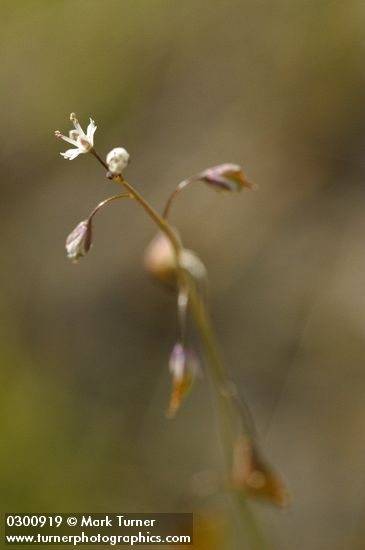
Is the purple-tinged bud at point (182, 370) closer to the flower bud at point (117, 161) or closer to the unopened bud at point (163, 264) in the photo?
the unopened bud at point (163, 264)

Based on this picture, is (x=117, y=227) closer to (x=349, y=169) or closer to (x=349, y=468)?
(x=349, y=169)

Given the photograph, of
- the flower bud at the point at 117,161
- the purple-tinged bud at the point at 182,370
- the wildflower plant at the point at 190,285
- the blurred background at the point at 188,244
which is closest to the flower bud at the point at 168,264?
the wildflower plant at the point at 190,285

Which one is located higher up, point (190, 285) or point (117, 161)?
point (117, 161)

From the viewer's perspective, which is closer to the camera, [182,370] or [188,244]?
[182,370]

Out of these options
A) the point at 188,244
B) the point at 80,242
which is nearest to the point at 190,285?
the point at 80,242

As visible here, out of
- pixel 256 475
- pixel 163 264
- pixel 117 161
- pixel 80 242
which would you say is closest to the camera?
pixel 117 161

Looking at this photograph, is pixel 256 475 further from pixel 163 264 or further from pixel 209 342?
pixel 163 264

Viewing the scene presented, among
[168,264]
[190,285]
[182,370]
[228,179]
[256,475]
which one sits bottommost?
[256,475]

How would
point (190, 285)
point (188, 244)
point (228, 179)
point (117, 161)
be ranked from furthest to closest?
point (188, 244) < point (190, 285) < point (228, 179) < point (117, 161)
